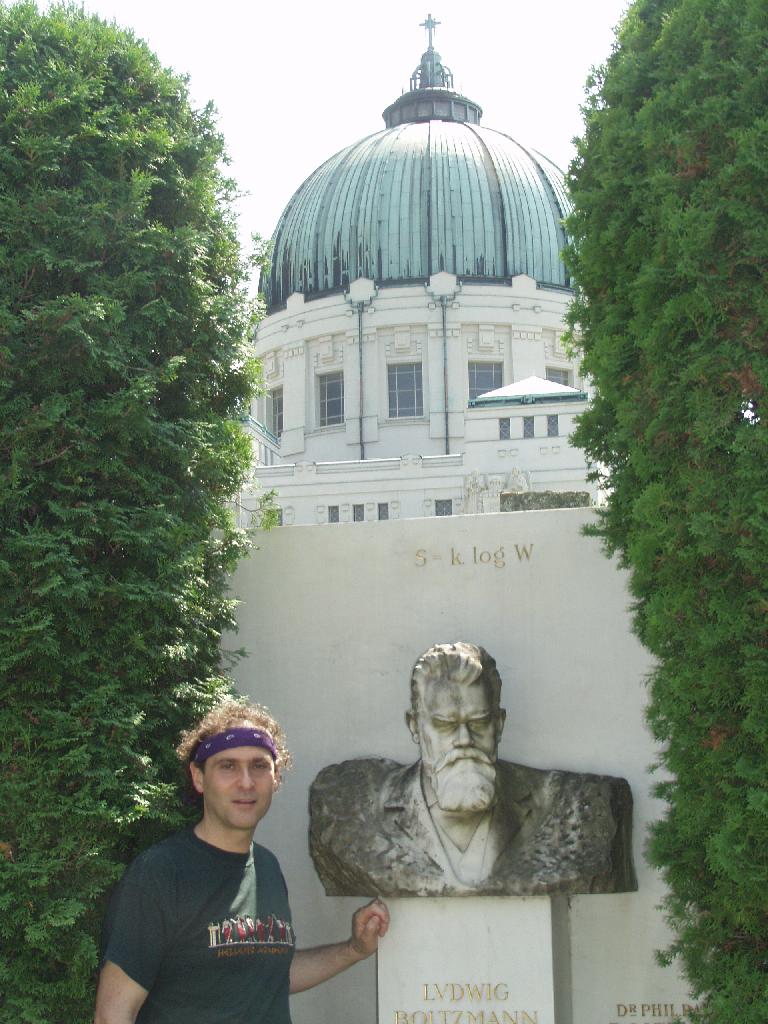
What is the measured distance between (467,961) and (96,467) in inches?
115

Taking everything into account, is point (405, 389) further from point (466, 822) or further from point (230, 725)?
point (230, 725)

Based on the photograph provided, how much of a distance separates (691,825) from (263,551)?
325 cm

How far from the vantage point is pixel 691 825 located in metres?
5.12

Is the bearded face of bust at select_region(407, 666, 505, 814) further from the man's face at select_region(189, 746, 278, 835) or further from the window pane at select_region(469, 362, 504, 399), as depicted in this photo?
the window pane at select_region(469, 362, 504, 399)

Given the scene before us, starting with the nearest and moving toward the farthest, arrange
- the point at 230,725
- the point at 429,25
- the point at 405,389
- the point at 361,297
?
the point at 230,725 < the point at 361,297 < the point at 405,389 < the point at 429,25

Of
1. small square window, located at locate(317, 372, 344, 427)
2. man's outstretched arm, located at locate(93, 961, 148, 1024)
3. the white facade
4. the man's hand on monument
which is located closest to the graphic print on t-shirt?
man's outstretched arm, located at locate(93, 961, 148, 1024)

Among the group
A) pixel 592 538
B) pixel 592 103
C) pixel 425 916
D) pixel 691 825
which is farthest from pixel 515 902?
pixel 592 103

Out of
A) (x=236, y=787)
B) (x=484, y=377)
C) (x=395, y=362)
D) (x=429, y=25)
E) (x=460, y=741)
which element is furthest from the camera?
(x=429, y=25)

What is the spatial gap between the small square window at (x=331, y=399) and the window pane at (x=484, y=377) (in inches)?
153

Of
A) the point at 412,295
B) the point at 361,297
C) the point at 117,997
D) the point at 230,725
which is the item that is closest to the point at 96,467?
the point at 230,725

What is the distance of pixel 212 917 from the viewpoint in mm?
4473

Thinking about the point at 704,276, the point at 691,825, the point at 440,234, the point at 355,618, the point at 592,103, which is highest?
the point at 440,234

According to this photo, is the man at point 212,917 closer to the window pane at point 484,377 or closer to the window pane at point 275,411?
the window pane at point 484,377

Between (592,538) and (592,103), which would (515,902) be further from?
(592,103)
